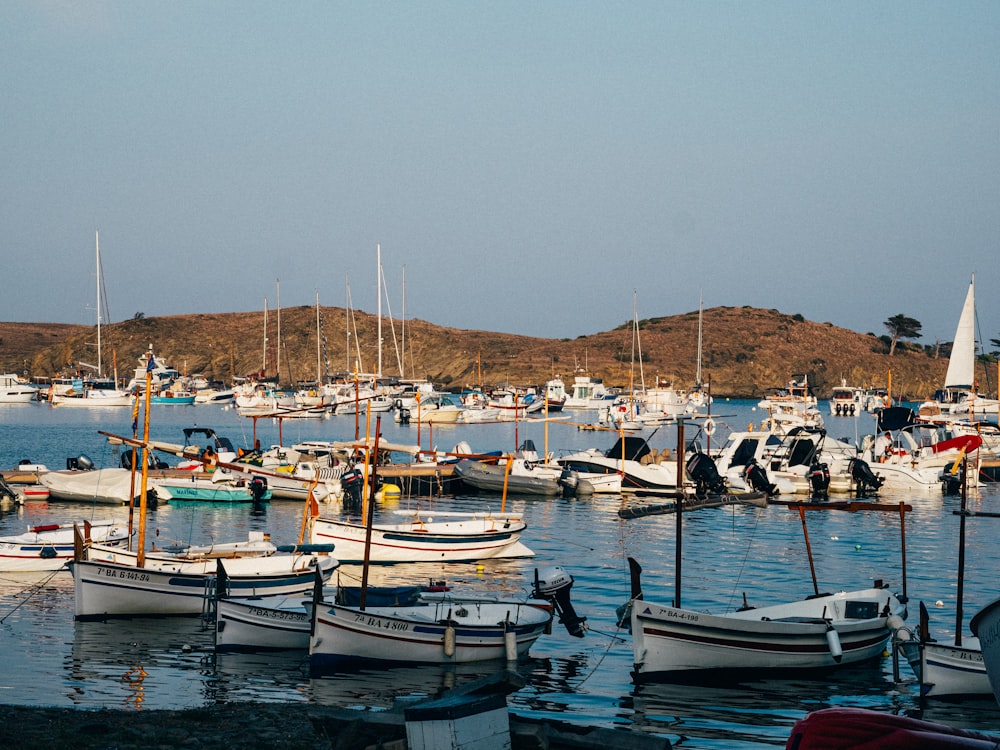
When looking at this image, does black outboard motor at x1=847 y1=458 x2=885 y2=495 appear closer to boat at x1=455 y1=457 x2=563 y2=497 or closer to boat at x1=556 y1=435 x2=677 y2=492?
boat at x1=556 y1=435 x2=677 y2=492

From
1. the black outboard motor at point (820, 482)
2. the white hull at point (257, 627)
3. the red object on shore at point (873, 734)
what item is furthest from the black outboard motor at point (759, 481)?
the red object on shore at point (873, 734)

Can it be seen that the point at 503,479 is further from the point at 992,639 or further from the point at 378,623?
the point at 992,639

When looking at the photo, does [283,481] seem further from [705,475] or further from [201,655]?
[201,655]

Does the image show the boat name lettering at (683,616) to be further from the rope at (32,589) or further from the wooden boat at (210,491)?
the wooden boat at (210,491)

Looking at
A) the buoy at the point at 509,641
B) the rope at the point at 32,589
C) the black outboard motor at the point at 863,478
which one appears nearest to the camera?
the buoy at the point at 509,641

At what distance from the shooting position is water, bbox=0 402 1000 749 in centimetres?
2178

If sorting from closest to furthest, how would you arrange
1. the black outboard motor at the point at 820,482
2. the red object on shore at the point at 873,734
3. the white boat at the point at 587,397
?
1. the red object on shore at the point at 873,734
2. the black outboard motor at the point at 820,482
3. the white boat at the point at 587,397

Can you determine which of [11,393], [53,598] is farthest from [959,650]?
[11,393]

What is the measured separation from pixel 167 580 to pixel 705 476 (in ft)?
110

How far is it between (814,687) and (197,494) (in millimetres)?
36127

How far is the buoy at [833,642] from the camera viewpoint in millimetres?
24172

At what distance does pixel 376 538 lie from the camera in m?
37.8

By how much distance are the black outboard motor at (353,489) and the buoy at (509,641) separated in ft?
86.7

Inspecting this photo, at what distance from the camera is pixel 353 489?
51125mm
